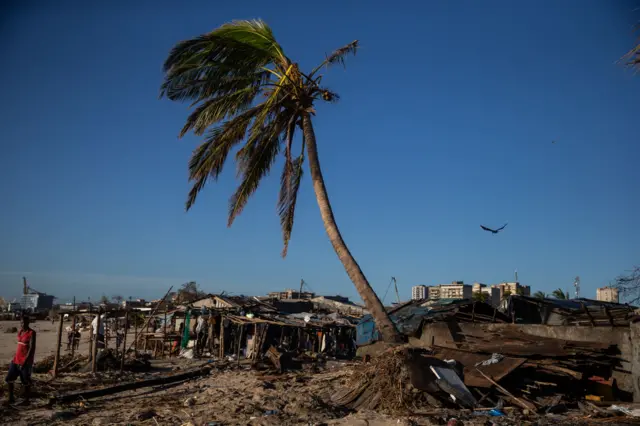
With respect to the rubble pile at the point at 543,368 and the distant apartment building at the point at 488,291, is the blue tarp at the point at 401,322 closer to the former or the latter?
the rubble pile at the point at 543,368

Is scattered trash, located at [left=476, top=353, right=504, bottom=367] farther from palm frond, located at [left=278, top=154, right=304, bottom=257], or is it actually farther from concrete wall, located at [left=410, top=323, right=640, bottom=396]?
palm frond, located at [left=278, top=154, right=304, bottom=257]

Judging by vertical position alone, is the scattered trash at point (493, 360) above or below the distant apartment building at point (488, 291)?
below

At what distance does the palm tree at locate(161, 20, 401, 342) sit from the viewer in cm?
1091

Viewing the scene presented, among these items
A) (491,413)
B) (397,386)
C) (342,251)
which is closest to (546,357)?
(491,413)

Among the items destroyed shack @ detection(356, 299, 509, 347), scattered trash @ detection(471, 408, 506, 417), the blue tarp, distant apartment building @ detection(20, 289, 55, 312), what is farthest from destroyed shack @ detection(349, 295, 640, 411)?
distant apartment building @ detection(20, 289, 55, 312)

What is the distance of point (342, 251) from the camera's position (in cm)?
1074

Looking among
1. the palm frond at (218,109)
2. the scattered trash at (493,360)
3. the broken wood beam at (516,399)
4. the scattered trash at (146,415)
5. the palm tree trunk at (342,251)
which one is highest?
the palm frond at (218,109)

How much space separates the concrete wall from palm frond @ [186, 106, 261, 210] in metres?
7.35

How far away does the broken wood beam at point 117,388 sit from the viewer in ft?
35.1

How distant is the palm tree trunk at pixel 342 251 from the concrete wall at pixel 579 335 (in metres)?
3.62

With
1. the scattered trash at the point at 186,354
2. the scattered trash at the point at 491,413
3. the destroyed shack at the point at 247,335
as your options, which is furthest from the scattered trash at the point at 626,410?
the scattered trash at the point at 186,354

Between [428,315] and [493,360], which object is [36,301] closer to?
[428,315]

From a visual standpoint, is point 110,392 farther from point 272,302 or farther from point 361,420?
point 272,302

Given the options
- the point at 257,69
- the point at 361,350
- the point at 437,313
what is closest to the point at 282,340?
the point at 361,350
